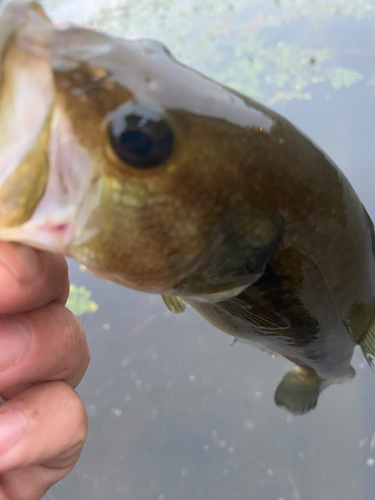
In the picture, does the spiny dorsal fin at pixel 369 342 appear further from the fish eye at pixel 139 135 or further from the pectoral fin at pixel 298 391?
the fish eye at pixel 139 135

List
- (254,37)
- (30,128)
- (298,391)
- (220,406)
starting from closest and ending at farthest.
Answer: (30,128) < (298,391) < (220,406) < (254,37)

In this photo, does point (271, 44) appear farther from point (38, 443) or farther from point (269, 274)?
point (38, 443)

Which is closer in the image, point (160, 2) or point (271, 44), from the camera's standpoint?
point (271, 44)

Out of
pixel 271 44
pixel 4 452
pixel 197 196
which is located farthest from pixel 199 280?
pixel 271 44

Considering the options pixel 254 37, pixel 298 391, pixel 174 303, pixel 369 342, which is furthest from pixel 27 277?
pixel 254 37

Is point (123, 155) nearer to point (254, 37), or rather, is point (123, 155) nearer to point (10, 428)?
point (10, 428)

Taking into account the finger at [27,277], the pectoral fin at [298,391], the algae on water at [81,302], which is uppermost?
the finger at [27,277]

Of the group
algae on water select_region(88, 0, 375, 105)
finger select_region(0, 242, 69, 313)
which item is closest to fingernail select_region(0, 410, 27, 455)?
finger select_region(0, 242, 69, 313)

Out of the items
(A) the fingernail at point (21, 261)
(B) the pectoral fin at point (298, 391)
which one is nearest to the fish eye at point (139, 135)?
(A) the fingernail at point (21, 261)
